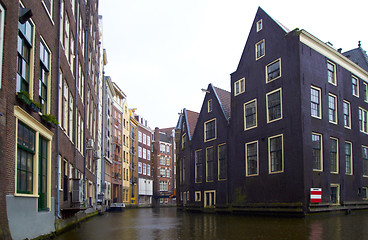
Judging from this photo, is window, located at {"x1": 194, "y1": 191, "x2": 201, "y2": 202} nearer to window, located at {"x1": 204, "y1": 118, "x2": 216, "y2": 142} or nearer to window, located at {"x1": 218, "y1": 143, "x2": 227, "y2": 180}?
window, located at {"x1": 218, "y1": 143, "x2": 227, "y2": 180}

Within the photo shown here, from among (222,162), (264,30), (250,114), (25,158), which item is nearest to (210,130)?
(222,162)

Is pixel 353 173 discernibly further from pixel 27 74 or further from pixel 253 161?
pixel 27 74

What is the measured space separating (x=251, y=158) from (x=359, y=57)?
15.4 meters

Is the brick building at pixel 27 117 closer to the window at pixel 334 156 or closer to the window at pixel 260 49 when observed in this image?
the window at pixel 260 49

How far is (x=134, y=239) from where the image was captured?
13164 mm

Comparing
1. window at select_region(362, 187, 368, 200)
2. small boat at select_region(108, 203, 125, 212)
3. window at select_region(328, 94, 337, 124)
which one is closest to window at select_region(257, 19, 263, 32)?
window at select_region(328, 94, 337, 124)

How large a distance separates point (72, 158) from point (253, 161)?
52.9 feet

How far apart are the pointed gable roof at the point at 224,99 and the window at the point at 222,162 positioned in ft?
10.3

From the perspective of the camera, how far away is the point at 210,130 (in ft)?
136

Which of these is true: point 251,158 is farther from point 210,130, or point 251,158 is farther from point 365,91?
point 365,91

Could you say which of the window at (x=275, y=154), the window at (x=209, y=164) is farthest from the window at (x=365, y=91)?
the window at (x=209, y=164)

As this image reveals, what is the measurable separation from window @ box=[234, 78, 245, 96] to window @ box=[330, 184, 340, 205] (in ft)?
36.5

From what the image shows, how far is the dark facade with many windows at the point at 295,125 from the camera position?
2717 centimetres

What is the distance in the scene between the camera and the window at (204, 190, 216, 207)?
39888mm
